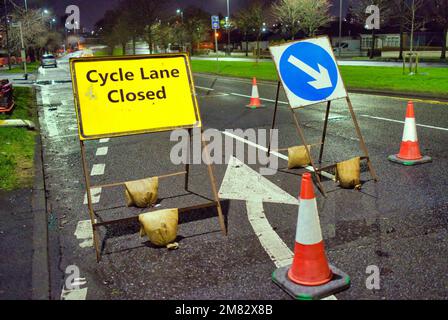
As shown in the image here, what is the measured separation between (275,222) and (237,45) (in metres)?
109

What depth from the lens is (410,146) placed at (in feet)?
23.2

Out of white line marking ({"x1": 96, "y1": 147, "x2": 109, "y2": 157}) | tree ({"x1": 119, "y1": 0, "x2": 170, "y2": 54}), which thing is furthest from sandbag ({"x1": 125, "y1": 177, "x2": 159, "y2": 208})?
tree ({"x1": 119, "y1": 0, "x2": 170, "y2": 54})

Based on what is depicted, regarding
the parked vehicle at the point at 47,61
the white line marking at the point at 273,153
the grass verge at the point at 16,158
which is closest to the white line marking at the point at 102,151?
the grass verge at the point at 16,158

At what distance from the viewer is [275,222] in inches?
193

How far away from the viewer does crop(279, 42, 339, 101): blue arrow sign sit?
6027 millimetres

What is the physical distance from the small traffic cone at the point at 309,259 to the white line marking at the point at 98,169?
4.26m

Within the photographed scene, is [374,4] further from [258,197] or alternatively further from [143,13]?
[258,197]

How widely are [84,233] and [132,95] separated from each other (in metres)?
1.50

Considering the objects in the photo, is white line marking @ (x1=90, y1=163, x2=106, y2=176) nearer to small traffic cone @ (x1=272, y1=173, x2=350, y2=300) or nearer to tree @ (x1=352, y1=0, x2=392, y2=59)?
small traffic cone @ (x1=272, y1=173, x2=350, y2=300)

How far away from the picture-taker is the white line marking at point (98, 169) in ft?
23.3

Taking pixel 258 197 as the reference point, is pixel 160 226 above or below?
above

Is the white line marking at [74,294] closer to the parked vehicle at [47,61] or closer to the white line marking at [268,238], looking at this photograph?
the white line marking at [268,238]

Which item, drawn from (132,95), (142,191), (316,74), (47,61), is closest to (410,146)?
(316,74)

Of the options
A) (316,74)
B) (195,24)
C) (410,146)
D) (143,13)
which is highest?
(195,24)
